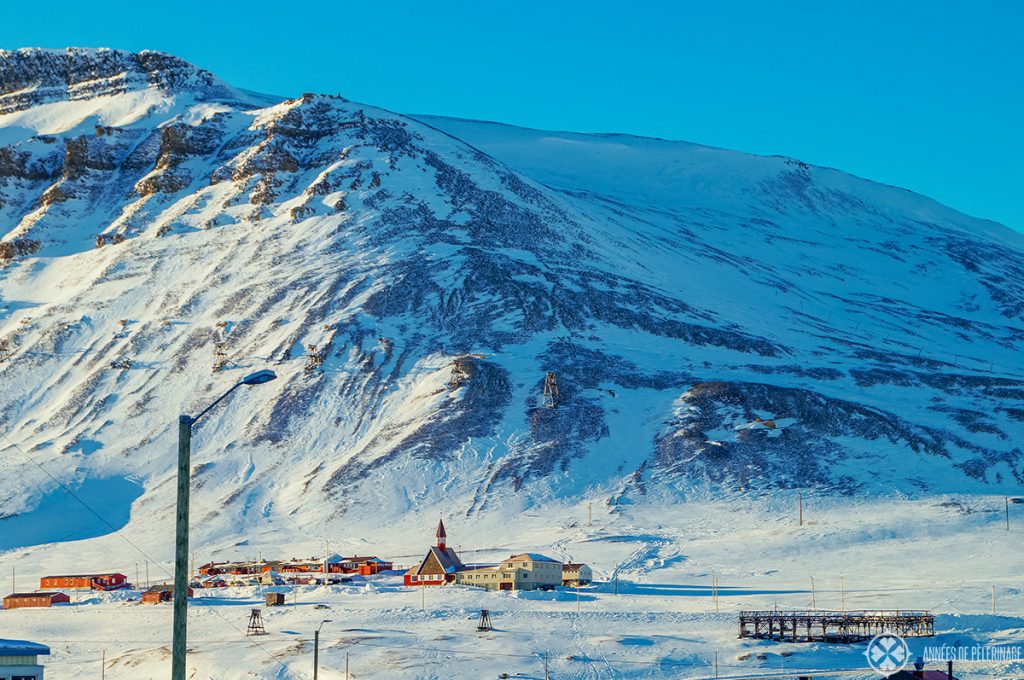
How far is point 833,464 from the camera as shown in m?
154

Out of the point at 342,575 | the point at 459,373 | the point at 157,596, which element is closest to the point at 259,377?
the point at 157,596

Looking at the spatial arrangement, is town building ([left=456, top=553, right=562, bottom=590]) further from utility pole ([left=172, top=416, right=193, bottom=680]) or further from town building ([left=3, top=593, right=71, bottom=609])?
utility pole ([left=172, top=416, right=193, bottom=680])

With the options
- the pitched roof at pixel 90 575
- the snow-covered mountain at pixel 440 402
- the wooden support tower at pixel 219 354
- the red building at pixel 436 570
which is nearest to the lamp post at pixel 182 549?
the red building at pixel 436 570

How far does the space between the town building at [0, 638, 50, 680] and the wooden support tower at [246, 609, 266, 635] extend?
33.0 meters

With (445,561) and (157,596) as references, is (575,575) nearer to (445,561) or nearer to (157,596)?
(445,561)

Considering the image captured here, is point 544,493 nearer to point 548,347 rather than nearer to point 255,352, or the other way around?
point 548,347

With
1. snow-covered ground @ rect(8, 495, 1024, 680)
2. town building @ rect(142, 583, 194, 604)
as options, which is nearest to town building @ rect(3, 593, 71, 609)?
snow-covered ground @ rect(8, 495, 1024, 680)

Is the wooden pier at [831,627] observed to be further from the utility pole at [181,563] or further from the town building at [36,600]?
the utility pole at [181,563]

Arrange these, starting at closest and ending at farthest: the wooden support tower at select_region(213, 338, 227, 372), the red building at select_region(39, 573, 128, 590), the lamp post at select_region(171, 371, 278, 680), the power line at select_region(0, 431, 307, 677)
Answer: the lamp post at select_region(171, 371, 278, 680) → the power line at select_region(0, 431, 307, 677) → the red building at select_region(39, 573, 128, 590) → the wooden support tower at select_region(213, 338, 227, 372)

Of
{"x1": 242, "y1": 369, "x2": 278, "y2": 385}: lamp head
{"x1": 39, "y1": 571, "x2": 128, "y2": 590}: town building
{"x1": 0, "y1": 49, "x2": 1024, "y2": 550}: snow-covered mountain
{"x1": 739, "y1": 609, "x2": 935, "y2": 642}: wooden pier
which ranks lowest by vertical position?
{"x1": 739, "y1": 609, "x2": 935, "y2": 642}: wooden pier

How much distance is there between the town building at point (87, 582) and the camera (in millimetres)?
121062

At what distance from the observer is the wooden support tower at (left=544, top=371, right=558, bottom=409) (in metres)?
166

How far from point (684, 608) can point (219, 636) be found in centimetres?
2840

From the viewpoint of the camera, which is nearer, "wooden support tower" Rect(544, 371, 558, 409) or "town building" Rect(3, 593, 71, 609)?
"town building" Rect(3, 593, 71, 609)
